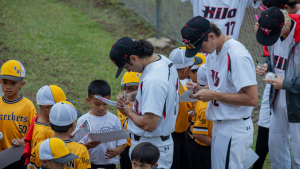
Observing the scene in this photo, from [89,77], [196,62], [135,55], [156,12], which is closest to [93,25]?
[156,12]

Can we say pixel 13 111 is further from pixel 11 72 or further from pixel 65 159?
pixel 65 159

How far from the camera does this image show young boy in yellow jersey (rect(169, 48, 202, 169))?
150 inches

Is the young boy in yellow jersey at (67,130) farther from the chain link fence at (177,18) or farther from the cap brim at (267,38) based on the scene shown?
the chain link fence at (177,18)

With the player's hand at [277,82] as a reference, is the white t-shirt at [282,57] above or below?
above

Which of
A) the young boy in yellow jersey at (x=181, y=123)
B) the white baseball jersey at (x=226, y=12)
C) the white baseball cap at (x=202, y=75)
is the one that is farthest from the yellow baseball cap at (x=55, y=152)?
the white baseball jersey at (x=226, y=12)

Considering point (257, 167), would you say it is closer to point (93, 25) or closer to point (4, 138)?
point (4, 138)

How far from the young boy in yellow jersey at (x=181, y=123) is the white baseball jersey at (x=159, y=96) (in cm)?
66

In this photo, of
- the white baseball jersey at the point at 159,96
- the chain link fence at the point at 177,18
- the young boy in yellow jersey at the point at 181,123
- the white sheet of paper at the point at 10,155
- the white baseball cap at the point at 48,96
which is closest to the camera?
the white baseball jersey at the point at 159,96

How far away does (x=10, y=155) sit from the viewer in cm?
358

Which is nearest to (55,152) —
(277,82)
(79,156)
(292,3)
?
(79,156)

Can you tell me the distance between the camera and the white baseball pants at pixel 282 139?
147 inches

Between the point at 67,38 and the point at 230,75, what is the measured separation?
6540mm

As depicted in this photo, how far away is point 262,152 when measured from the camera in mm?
4551

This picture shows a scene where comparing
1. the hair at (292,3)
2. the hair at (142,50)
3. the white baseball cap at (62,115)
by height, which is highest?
the hair at (292,3)
